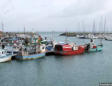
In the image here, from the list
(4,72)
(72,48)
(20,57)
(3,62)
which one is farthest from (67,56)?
(4,72)

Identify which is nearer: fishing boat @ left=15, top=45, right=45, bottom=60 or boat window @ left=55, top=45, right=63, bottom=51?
fishing boat @ left=15, top=45, right=45, bottom=60

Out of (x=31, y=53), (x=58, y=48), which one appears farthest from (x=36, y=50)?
(x=58, y=48)

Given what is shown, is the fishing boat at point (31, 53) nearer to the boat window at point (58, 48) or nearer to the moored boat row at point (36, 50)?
the moored boat row at point (36, 50)

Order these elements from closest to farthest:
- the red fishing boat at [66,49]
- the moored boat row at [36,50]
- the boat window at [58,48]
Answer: the moored boat row at [36,50] < the red fishing boat at [66,49] < the boat window at [58,48]

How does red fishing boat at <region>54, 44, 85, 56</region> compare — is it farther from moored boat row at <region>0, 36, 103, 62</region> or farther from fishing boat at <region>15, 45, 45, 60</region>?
fishing boat at <region>15, 45, 45, 60</region>

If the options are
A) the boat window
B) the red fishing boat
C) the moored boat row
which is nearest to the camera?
the moored boat row

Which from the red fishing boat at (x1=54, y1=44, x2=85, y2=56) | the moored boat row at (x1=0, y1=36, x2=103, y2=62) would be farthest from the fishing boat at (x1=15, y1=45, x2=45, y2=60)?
the red fishing boat at (x1=54, y1=44, x2=85, y2=56)

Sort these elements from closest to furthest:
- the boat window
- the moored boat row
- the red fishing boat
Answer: the moored boat row, the red fishing boat, the boat window

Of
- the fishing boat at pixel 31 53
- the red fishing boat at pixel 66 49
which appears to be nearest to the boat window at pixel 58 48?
the red fishing boat at pixel 66 49

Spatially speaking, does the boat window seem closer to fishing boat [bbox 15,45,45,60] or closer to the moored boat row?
the moored boat row

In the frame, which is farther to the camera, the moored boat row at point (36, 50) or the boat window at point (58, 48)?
the boat window at point (58, 48)

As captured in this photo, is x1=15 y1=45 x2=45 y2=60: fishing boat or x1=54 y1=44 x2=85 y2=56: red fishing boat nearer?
x1=15 y1=45 x2=45 y2=60: fishing boat

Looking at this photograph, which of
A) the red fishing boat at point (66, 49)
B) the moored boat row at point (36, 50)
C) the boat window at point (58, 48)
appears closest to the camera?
the moored boat row at point (36, 50)

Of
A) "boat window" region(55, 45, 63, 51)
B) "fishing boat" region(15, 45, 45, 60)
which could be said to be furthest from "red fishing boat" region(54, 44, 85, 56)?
"fishing boat" region(15, 45, 45, 60)
